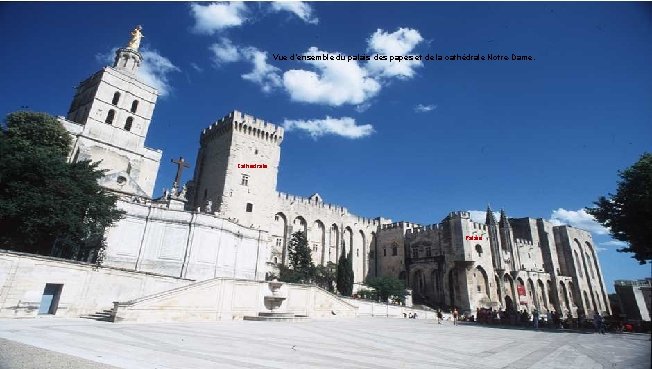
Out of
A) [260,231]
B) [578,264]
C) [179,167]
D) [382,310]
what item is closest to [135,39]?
[179,167]

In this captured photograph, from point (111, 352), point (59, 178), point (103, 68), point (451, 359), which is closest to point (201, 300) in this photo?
point (111, 352)

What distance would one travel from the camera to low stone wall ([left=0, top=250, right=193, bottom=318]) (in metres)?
12.2

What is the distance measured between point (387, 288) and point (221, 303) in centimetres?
2492

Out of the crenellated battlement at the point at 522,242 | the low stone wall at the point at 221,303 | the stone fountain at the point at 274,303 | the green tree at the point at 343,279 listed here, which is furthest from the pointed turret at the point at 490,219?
the stone fountain at the point at 274,303

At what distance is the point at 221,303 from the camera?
16328mm

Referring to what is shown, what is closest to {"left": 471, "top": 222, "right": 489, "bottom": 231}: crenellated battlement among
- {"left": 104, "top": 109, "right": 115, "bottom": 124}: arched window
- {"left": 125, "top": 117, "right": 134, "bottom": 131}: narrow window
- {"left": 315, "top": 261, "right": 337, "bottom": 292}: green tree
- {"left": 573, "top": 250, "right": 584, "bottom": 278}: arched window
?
{"left": 573, "top": 250, "right": 584, "bottom": 278}: arched window

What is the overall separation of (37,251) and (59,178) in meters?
4.16

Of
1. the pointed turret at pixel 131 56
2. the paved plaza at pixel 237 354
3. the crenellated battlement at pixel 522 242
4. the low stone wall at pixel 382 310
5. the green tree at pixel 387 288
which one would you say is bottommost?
the paved plaza at pixel 237 354

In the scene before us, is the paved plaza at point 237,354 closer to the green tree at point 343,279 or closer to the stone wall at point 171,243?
the stone wall at point 171,243

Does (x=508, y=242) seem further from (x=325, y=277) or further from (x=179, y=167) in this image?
(x=179, y=167)

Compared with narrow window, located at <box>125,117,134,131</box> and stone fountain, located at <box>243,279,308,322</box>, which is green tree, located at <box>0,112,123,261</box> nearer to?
stone fountain, located at <box>243,279,308,322</box>

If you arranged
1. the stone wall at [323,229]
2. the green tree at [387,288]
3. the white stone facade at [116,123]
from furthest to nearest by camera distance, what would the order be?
the stone wall at [323,229]
the green tree at [387,288]
the white stone facade at [116,123]

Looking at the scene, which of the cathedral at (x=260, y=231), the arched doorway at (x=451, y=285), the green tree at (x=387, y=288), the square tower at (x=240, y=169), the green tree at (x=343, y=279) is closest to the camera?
the cathedral at (x=260, y=231)

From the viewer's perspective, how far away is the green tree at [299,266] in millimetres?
32125
